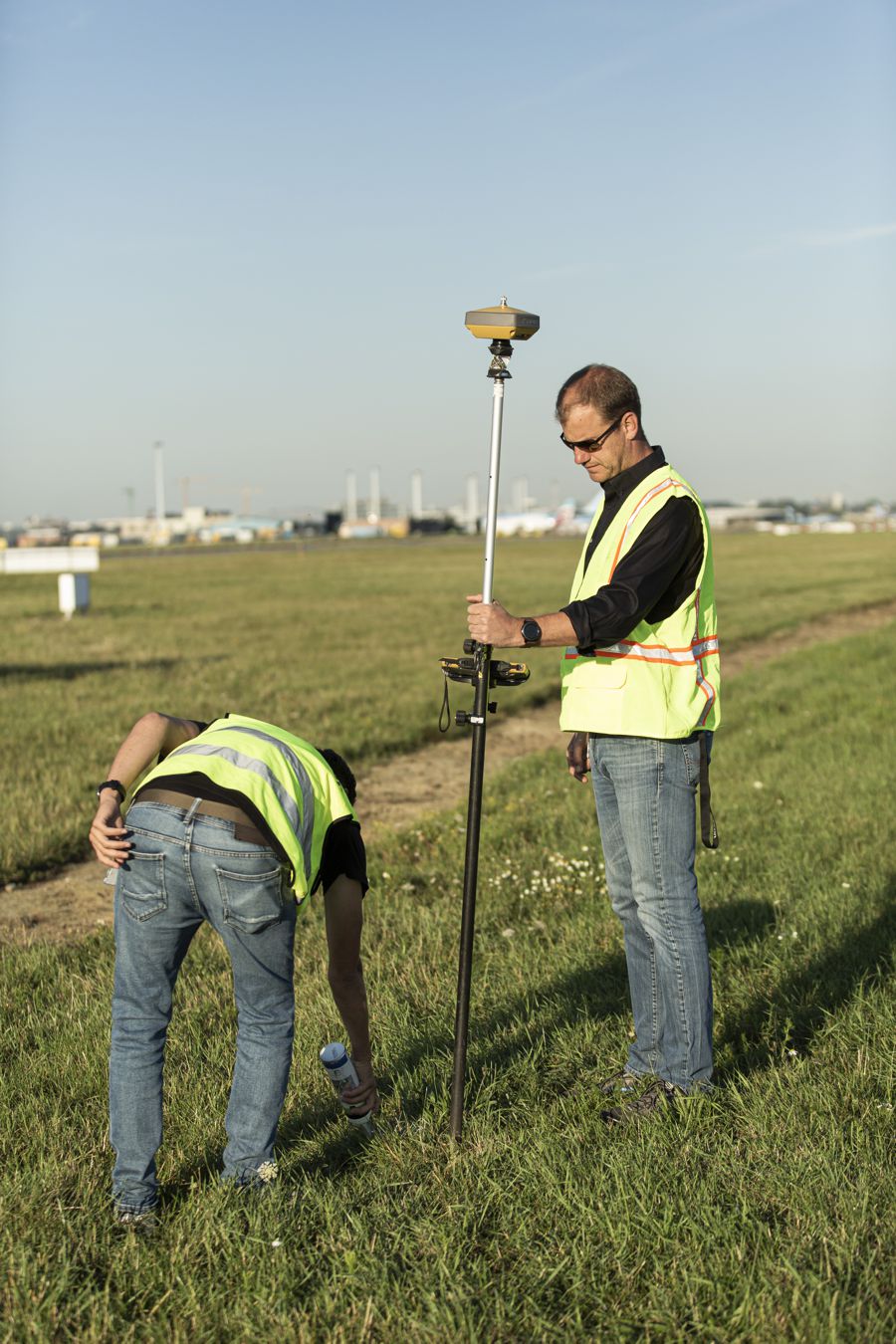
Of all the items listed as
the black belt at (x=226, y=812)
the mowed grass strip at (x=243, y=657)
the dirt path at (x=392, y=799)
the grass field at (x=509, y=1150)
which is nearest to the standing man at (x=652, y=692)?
the grass field at (x=509, y=1150)

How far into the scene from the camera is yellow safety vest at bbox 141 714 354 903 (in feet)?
11.0

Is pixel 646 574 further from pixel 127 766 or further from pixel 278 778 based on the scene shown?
pixel 127 766

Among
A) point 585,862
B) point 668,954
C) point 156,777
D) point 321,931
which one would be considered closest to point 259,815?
point 156,777

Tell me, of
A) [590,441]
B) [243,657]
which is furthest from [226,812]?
[243,657]

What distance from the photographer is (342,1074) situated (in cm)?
411

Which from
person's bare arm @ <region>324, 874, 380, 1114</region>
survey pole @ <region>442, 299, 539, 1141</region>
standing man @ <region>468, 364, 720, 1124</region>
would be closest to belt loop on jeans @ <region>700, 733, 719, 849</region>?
standing man @ <region>468, 364, 720, 1124</region>

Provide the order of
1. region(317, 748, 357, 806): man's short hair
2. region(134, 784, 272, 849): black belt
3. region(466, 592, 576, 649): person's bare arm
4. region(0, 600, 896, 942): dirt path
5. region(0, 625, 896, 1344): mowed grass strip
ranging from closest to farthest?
region(0, 625, 896, 1344): mowed grass strip
region(134, 784, 272, 849): black belt
region(317, 748, 357, 806): man's short hair
region(466, 592, 576, 649): person's bare arm
region(0, 600, 896, 942): dirt path

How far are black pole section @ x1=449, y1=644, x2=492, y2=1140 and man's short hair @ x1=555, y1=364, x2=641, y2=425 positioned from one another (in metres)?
0.86

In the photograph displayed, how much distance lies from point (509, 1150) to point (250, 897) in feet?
4.34

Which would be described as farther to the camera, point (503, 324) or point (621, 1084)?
point (621, 1084)

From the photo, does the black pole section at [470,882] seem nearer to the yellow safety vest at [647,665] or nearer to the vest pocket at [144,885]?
the yellow safety vest at [647,665]

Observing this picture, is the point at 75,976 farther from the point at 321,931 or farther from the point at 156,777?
the point at 156,777

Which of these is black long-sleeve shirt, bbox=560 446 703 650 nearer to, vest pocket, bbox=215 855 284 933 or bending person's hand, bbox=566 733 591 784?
bending person's hand, bbox=566 733 591 784

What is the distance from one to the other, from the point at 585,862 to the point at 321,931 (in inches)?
69.6
